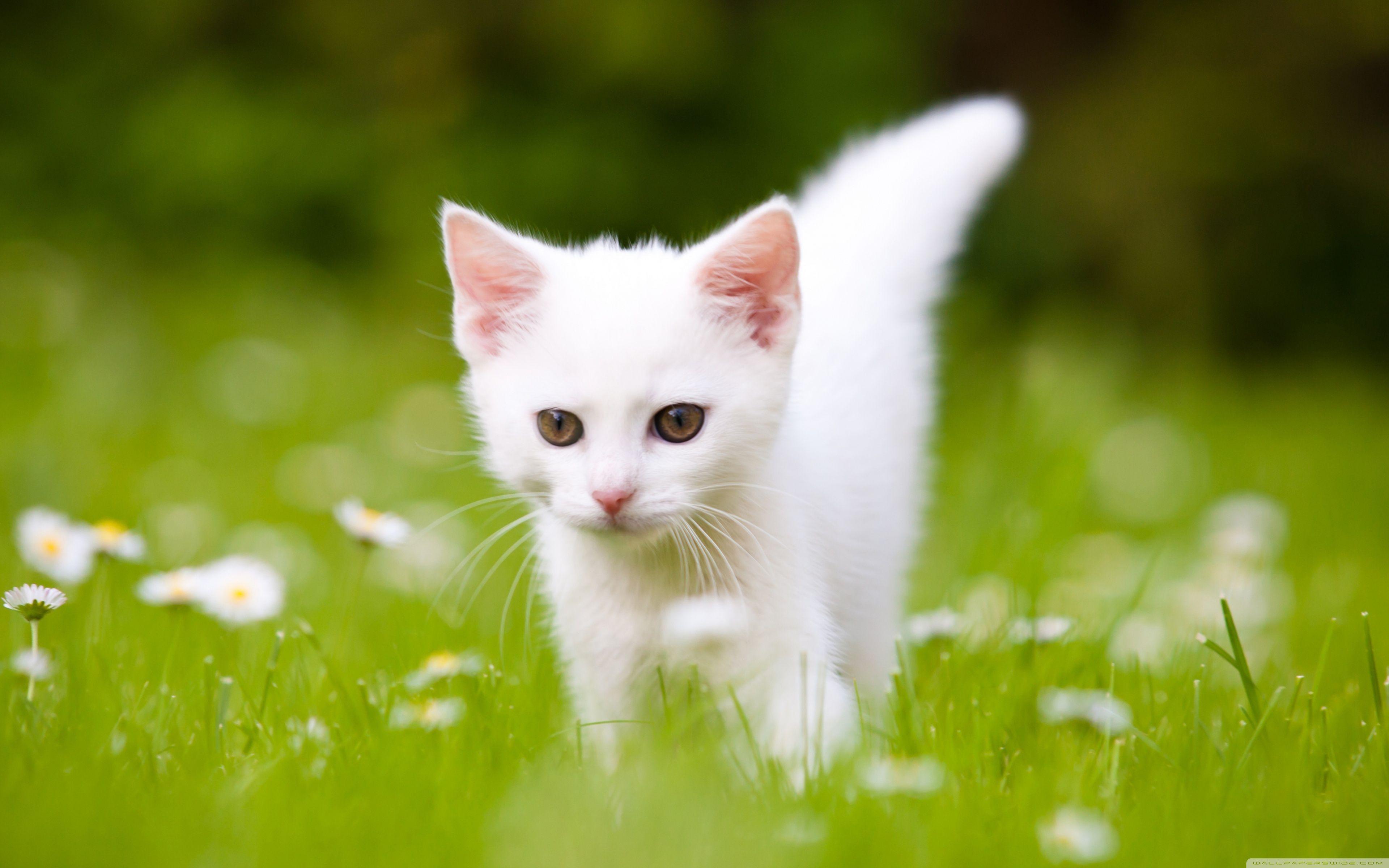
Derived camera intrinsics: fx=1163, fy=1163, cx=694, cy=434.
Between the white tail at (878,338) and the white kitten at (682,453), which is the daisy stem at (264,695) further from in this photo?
the white tail at (878,338)

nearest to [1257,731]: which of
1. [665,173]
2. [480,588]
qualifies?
[480,588]

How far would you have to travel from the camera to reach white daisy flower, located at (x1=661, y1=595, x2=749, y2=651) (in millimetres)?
1506

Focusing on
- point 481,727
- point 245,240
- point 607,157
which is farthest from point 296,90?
point 481,727

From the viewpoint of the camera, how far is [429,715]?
1.64 metres

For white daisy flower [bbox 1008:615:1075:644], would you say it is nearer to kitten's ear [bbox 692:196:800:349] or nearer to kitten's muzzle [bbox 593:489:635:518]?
kitten's ear [bbox 692:196:800:349]

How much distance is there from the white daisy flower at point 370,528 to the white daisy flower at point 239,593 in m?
0.16

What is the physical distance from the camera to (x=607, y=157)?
200 inches

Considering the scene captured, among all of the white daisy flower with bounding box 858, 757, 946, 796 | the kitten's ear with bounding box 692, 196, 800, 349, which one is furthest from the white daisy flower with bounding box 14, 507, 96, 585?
the white daisy flower with bounding box 858, 757, 946, 796

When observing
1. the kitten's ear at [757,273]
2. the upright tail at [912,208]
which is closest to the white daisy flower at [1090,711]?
the kitten's ear at [757,273]

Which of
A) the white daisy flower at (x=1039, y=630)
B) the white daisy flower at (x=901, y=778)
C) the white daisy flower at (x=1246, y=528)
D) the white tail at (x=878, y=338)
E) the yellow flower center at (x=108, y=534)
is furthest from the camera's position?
the white daisy flower at (x=1246, y=528)

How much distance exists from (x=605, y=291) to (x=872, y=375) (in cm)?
66

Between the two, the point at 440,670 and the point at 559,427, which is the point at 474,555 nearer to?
the point at 440,670

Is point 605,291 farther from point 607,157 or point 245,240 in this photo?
point 245,240

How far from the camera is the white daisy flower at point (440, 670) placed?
5.85 feet
